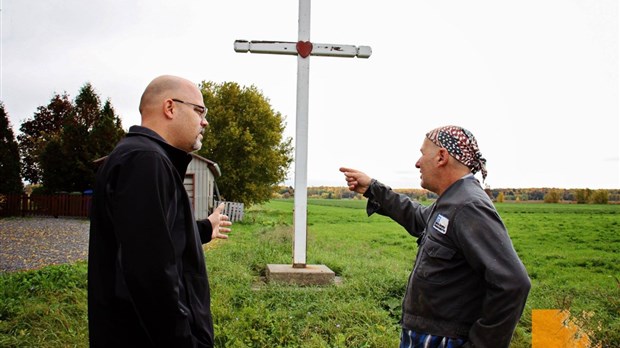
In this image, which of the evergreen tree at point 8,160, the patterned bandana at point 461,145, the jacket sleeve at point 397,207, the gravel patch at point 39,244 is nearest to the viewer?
the patterned bandana at point 461,145

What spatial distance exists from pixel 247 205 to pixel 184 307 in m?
25.4

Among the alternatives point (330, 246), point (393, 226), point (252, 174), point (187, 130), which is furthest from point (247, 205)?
point (187, 130)

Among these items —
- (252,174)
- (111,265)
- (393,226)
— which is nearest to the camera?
(111,265)

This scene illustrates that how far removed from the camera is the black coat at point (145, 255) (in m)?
1.77

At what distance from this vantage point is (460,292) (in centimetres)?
229

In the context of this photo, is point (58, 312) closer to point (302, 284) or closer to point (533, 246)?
point (302, 284)

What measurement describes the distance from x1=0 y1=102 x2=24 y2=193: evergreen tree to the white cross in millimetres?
21250

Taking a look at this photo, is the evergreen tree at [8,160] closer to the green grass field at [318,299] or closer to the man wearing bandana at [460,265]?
the green grass field at [318,299]

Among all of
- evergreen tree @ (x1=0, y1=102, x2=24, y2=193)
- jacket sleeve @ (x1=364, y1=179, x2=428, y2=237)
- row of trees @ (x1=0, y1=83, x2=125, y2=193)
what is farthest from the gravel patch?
jacket sleeve @ (x1=364, y1=179, x2=428, y2=237)

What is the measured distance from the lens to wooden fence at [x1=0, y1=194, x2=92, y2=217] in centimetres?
2305

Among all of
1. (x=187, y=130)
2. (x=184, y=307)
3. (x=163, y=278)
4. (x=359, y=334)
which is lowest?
(x=359, y=334)

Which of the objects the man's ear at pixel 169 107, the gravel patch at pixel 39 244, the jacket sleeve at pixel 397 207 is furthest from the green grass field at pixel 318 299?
the gravel patch at pixel 39 244

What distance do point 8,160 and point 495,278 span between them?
2630 centimetres

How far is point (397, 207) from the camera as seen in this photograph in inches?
126
